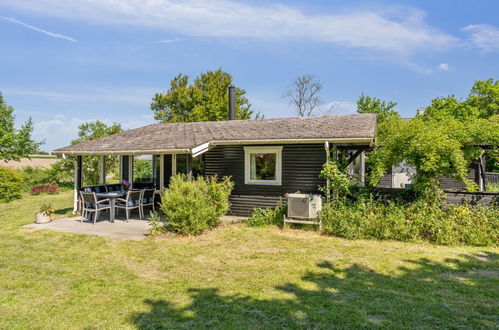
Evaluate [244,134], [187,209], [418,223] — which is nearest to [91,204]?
[187,209]

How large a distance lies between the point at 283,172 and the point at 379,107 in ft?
66.6

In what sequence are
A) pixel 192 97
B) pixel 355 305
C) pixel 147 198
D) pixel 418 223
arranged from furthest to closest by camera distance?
pixel 192 97 → pixel 147 198 → pixel 418 223 → pixel 355 305

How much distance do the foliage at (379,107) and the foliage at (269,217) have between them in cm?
1993

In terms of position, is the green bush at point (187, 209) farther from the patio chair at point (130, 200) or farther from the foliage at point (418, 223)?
the foliage at point (418, 223)

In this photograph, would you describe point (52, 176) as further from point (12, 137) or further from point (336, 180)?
point (336, 180)

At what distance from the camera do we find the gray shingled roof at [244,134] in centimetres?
984

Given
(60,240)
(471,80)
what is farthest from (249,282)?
(471,80)

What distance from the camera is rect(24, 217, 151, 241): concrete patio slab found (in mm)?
8602

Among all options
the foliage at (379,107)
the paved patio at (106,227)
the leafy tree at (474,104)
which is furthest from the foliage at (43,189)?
the leafy tree at (474,104)

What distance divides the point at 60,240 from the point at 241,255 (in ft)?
16.0

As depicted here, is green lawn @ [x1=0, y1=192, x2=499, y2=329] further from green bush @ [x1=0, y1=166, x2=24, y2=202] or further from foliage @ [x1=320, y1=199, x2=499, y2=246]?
green bush @ [x1=0, y1=166, x2=24, y2=202]

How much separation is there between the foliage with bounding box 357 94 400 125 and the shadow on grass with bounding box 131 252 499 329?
23.3 m

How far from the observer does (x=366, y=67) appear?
24.0 meters

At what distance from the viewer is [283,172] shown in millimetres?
10461
